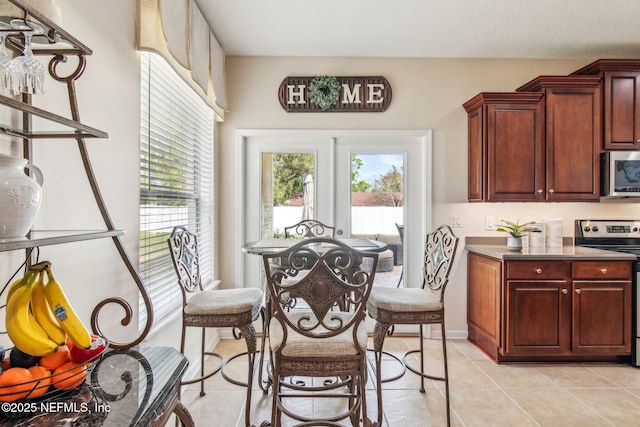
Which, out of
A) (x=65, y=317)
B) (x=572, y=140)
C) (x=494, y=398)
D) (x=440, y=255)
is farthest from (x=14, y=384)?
(x=572, y=140)

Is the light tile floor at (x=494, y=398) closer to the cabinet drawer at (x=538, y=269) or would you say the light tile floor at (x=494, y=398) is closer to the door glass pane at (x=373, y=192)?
the cabinet drawer at (x=538, y=269)

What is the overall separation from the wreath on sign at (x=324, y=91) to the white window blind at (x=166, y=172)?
3.31ft

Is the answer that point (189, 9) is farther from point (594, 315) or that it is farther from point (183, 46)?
point (594, 315)

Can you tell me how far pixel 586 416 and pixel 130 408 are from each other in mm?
2588

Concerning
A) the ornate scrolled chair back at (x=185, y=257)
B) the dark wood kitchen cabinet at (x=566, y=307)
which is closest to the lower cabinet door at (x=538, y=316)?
the dark wood kitchen cabinet at (x=566, y=307)

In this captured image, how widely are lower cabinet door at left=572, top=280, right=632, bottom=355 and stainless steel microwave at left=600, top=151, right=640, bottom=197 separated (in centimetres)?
77

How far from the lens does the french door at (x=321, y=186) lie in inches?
131

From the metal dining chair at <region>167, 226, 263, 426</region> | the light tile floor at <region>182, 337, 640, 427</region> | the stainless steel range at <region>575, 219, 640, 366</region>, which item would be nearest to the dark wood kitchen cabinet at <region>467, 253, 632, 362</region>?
the light tile floor at <region>182, 337, 640, 427</region>

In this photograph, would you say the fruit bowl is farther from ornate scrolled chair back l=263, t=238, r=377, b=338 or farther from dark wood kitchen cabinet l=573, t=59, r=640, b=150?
dark wood kitchen cabinet l=573, t=59, r=640, b=150

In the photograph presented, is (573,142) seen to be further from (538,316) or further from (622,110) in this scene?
(538,316)

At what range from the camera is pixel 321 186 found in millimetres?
3361

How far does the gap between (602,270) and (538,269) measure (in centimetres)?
51

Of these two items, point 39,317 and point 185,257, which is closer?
point 39,317

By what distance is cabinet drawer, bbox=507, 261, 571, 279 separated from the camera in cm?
269
